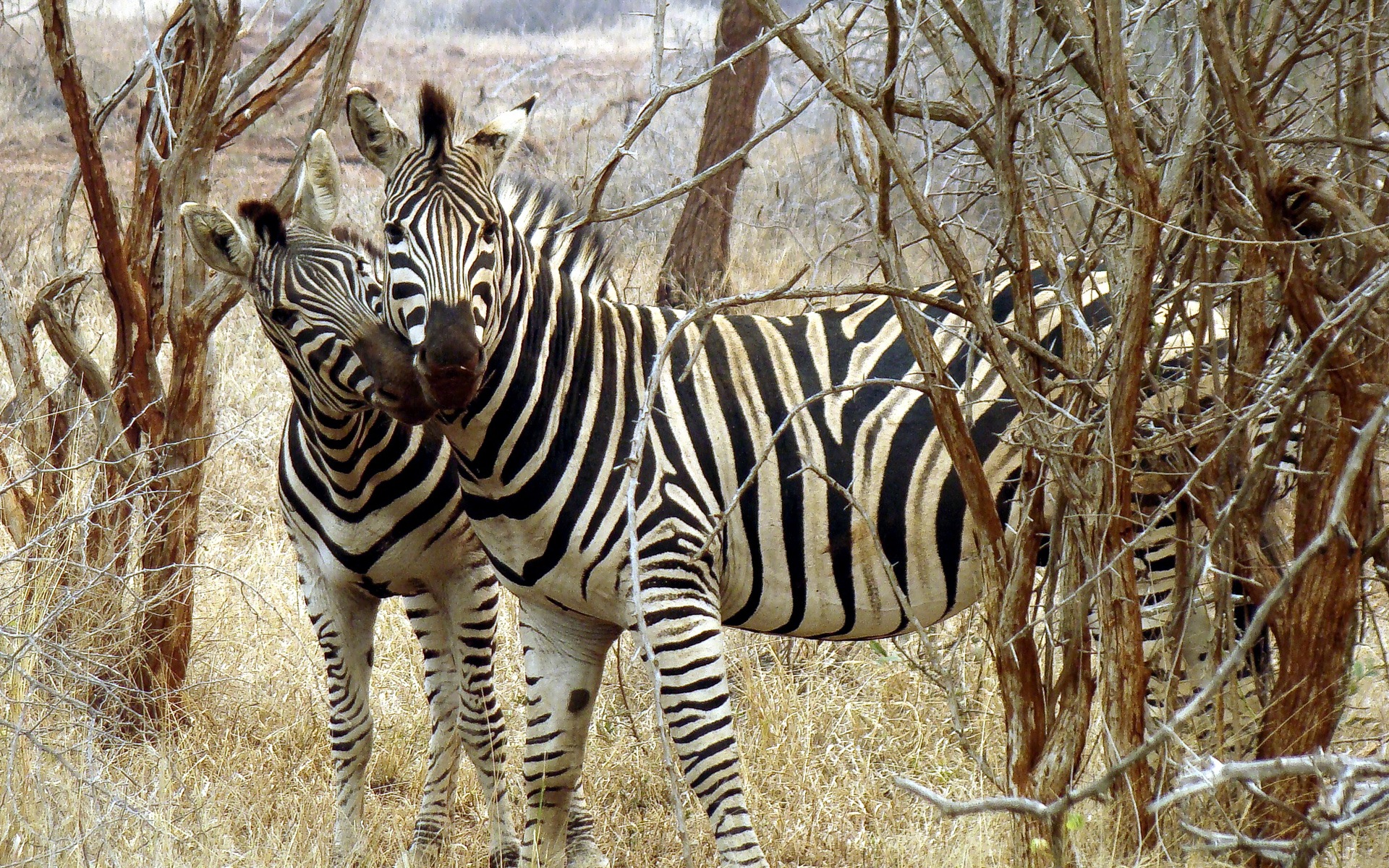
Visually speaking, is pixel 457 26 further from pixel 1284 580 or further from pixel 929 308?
pixel 1284 580

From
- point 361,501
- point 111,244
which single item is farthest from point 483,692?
point 111,244

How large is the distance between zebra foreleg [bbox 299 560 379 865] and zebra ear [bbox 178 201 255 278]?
1064 millimetres

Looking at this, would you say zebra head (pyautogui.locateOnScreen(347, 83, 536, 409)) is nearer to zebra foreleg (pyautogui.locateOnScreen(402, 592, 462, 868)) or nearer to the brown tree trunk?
zebra foreleg (pyautogui.locateOnScreen(402, 592, 462, 868))

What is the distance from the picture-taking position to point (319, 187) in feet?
13.1

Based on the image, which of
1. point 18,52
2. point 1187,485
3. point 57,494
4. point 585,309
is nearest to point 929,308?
point 585,309

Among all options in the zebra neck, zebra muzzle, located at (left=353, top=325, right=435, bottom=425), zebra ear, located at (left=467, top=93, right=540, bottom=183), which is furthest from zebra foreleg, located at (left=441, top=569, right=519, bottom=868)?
zebra ear, located at (left=467, top=93, right=540, bottom=183)

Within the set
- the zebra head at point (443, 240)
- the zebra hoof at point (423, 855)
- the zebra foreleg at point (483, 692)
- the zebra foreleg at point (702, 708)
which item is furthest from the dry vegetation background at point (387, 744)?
the zebra head at point (443, 240)

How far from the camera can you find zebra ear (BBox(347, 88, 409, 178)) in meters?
3.66

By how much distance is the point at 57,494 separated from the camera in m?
5.02

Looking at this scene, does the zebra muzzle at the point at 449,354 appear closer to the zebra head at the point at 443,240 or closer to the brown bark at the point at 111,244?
the zebra head at the point at 443,240

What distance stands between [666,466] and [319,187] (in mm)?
1467

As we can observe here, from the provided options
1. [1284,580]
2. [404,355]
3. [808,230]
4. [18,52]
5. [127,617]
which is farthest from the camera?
[18,52]

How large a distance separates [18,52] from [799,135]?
39.1ft

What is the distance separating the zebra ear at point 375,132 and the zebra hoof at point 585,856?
2.42 metres
